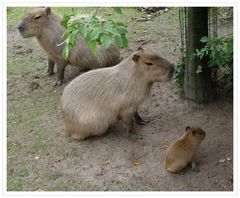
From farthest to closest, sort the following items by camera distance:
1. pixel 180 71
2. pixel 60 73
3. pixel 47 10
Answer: pixel 60 73 < pixel 47 10 < pixel 180 71

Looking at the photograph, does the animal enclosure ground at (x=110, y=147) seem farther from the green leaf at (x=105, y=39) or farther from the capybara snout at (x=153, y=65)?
the green leaf at (x=105, y=39)

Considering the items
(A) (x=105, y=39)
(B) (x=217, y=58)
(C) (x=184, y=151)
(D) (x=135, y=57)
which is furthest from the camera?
(D) (x=135, y=57)

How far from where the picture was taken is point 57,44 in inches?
246

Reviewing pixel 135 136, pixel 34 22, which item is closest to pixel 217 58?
pixel 135 136

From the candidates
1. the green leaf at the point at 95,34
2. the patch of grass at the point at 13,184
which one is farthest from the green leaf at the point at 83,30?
the patch of grass at the point at 13,184

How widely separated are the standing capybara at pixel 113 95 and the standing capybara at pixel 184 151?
0.78m

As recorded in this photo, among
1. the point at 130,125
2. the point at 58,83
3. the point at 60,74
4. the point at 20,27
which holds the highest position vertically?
the point at 20,27

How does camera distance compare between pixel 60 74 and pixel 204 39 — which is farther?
pixel 60 74

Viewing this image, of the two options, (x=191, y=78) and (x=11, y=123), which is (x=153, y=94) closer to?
(x=191, y=78)

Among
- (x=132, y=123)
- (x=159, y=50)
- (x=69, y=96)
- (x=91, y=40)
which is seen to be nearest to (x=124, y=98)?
(x=132, y=123)

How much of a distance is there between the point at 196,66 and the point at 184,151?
1233 millimetres

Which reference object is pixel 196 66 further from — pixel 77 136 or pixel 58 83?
pixel 58 83

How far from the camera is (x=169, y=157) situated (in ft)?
14.5

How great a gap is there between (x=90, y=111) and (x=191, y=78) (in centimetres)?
132
